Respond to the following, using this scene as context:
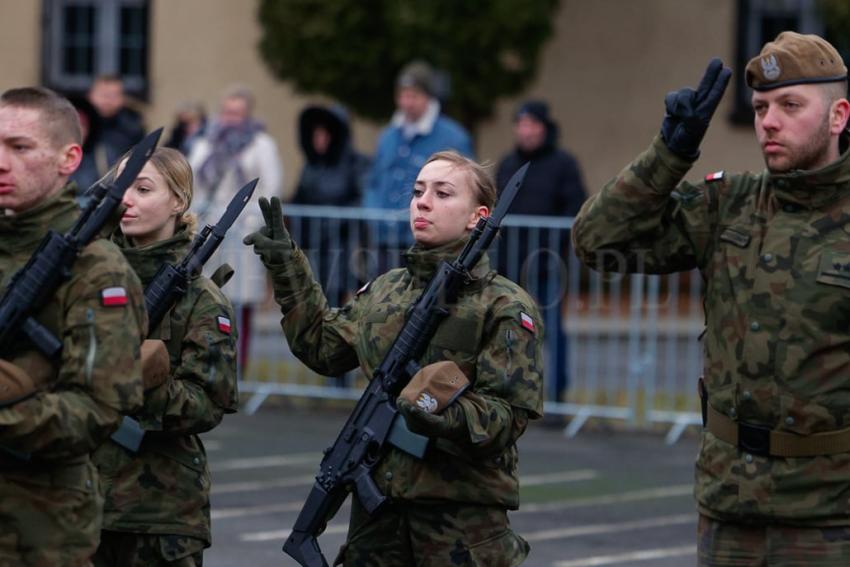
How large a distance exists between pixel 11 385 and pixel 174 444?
61.5 inches

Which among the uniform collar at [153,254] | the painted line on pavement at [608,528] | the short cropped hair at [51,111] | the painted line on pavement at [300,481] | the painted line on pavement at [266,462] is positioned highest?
the short cropped hair at [51,111]

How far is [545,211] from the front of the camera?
40.9 feet

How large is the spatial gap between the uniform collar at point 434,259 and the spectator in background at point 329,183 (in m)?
6.82

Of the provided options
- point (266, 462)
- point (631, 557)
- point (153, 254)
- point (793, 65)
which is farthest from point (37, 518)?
point (266, 462)

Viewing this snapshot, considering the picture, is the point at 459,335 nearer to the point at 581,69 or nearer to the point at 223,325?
the point at 223,325

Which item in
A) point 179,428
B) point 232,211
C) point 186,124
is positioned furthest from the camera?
point 186,124

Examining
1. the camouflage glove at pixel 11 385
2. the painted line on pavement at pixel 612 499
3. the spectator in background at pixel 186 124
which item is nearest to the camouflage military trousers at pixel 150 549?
the camouflage glove at pixel 11 385

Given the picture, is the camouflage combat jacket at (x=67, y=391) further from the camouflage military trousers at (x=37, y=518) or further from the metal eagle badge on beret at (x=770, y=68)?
the metal eagle badge on beret at (x=770, y=68)

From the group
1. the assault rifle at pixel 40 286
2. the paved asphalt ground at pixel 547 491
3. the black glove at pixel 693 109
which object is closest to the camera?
the assault rifle at pixel 40 286

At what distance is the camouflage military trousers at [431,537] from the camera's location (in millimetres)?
5684

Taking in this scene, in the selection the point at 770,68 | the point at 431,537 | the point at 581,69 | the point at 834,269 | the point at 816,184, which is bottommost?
the point at 431,537

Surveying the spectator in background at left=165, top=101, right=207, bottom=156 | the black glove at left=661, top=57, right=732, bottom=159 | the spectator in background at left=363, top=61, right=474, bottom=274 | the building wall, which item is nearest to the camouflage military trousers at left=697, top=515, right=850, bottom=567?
the black glove at left=661, top=57, right=732, bottom=159

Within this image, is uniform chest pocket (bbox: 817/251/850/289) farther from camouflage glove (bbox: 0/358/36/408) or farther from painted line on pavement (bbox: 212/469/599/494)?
painted line on pavement (bbox: 212/469/599/494)

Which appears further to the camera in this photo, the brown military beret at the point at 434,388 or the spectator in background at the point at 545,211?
the spectator in background at the point at 545,211
